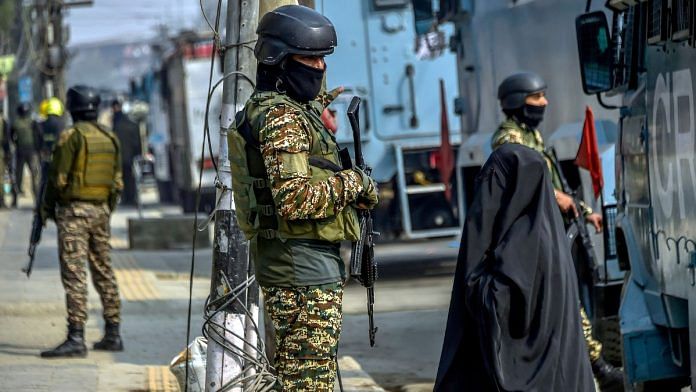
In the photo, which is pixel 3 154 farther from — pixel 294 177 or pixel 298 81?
pixel 294 177

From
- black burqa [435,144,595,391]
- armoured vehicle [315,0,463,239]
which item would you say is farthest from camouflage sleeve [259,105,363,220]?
armoured vehicle [315,0,463,239]

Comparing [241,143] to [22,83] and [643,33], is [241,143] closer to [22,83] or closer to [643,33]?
[643,33]

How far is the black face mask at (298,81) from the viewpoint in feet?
17.2

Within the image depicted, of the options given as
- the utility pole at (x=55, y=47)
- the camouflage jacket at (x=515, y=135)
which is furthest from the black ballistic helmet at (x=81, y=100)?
the utility pole at (x=55, y=47)

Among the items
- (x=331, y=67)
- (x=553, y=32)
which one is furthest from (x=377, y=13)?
(x=553, y=32)

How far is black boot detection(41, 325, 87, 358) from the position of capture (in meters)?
9.88

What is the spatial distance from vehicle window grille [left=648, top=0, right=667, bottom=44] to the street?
304 centimetres

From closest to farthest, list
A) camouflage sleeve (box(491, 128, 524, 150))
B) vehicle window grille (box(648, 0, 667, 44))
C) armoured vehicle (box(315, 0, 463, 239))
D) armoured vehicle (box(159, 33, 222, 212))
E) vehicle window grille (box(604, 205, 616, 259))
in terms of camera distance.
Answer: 1. vehicle window grille (box(648, 0, 667, 44))
2. camouflage sleeve (box(491, 128, 524, 150))
3. vehicle window grille (box(604, 205, 616, 259))
4. armoured vehicle (box(315, 0, 463, 239))
5. armoured vehicle (box(159, 33, 222, 212))

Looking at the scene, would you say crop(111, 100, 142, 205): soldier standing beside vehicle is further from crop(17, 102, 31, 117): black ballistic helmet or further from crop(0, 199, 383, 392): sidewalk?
crop(0, 199, 383, 392): sidewalk

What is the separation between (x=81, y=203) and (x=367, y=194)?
5.05 meters

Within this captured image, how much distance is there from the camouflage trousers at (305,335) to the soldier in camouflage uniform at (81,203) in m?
4.85

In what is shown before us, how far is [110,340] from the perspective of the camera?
1031 cm

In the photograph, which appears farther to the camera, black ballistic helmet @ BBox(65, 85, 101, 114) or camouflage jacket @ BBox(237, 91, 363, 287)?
black ballistic helmet @ BBox(65, 85, 101, 114)

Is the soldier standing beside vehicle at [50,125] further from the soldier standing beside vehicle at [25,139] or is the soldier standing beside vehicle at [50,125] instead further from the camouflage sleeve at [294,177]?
the camouflage sleeve at [294,177]
